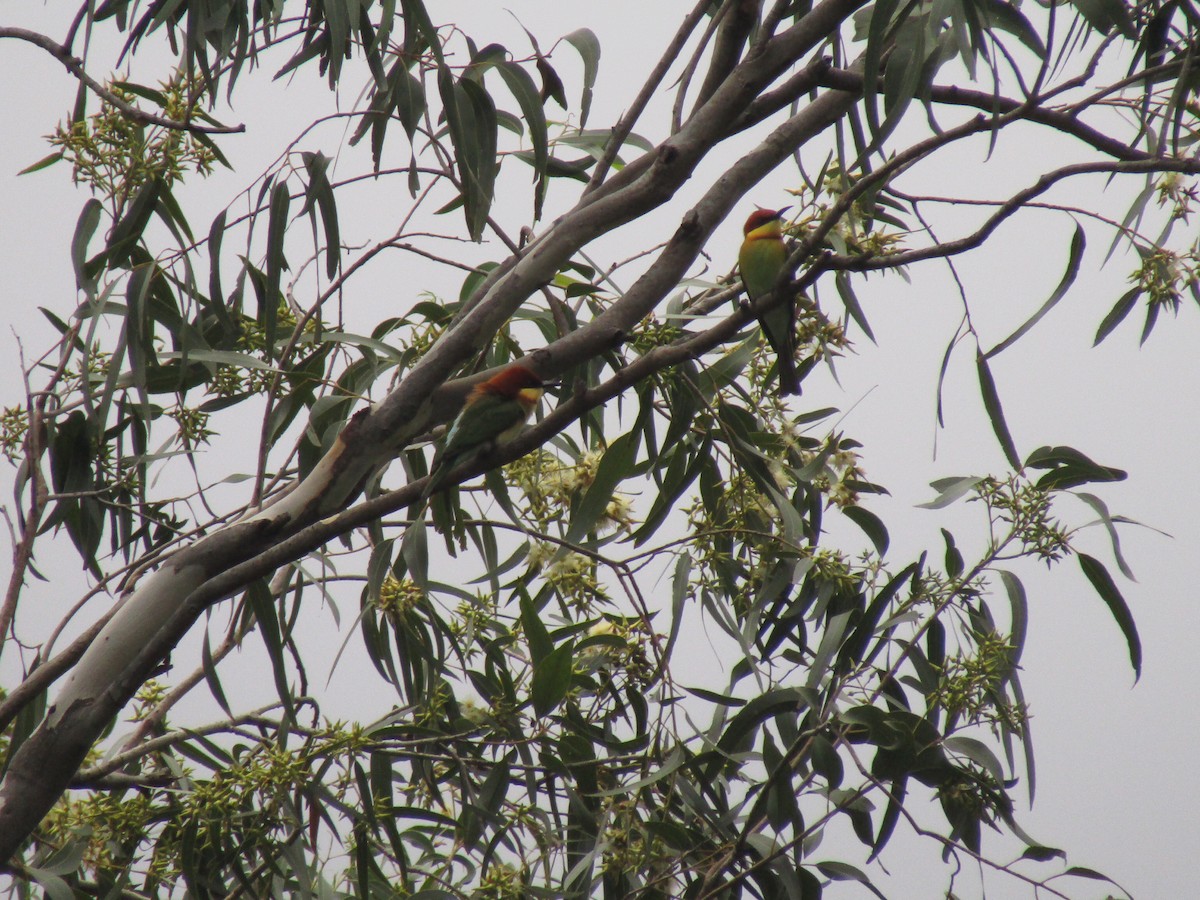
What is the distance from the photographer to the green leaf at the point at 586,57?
5.85 ft

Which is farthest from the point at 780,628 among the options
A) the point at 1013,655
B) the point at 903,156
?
the point at 903,156

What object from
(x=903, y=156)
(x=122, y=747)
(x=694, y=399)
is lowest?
(x=122, y=747)

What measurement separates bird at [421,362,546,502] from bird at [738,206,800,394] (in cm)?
45

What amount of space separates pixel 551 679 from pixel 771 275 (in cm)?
100

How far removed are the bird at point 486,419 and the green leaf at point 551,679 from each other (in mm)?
337

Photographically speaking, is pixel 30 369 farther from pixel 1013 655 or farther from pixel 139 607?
pixel 1013 655

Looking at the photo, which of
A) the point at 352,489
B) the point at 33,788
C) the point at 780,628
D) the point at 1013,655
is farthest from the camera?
the point at 780,628

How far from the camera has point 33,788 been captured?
1.39 m

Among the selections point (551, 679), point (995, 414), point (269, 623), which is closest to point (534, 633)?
point (551, 679)

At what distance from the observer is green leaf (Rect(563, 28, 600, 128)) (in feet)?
5.85

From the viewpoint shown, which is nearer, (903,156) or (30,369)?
(903,156)

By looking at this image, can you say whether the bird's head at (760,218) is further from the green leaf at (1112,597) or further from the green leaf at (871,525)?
the green leaf at (1112,597)

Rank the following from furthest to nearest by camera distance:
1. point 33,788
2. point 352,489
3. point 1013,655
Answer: point 1013,655 → point 352,489 → point 33,788

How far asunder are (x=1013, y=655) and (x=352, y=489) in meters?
1.12
